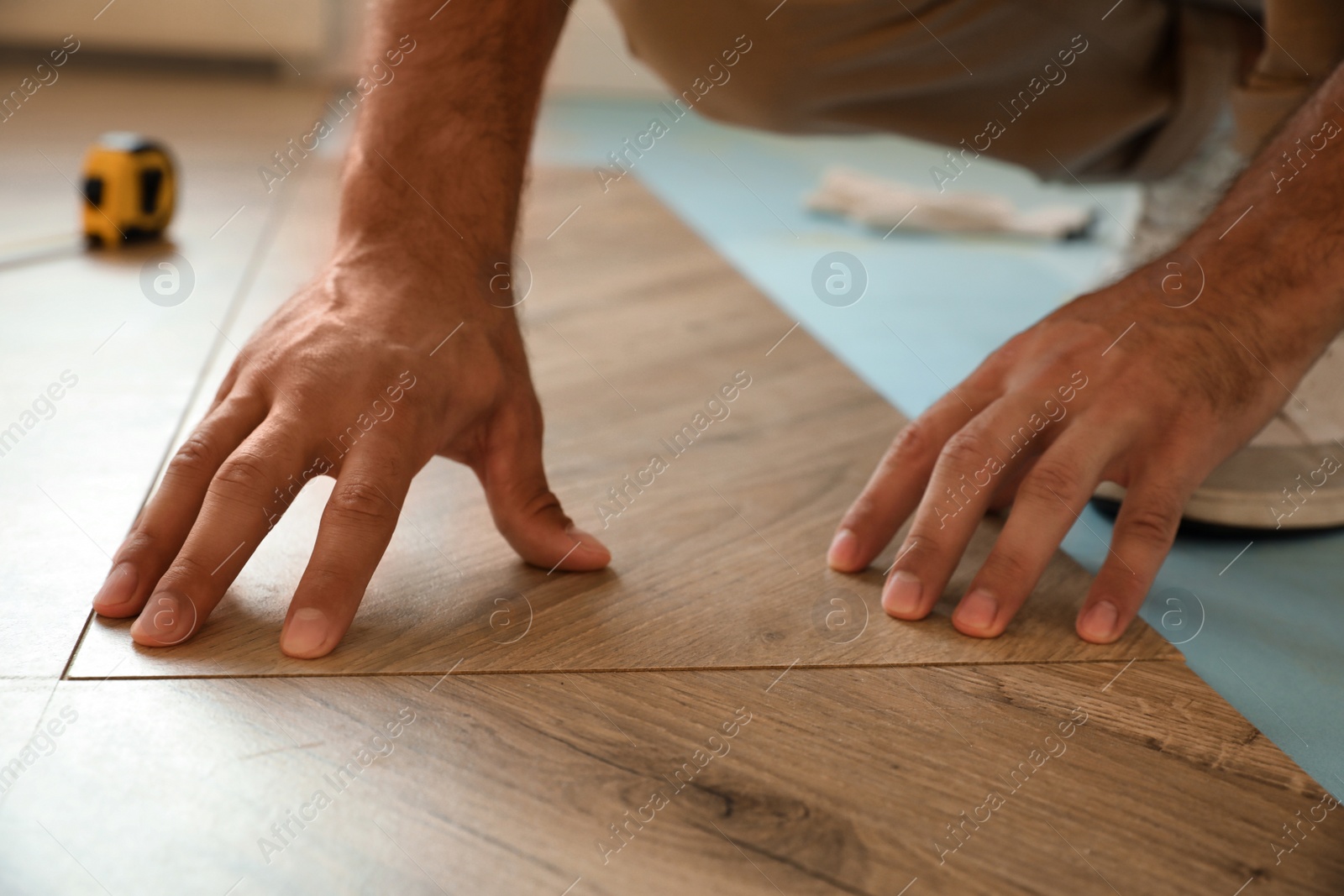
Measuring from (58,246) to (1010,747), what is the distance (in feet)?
4.95

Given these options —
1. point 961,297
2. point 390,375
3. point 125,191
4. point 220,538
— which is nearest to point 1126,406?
point 390,375

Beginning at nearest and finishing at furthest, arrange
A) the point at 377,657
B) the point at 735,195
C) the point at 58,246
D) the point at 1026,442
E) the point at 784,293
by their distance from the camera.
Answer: the point at 377,657 < the point at 1026,442 < the point at 58,246 < the point at 784,293 < the point at 735,195

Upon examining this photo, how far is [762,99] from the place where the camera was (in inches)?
52.2

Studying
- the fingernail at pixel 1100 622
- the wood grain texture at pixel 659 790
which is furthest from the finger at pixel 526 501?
the fingernail at pixel 1100 622

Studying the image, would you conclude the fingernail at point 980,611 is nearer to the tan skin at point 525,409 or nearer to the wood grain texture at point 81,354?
the tan skin at point 525,409

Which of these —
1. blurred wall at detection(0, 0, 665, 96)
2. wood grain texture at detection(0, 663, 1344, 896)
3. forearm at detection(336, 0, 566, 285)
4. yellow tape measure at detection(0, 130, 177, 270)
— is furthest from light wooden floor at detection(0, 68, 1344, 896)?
blurred wall at detection(0, 0, 665, 96)

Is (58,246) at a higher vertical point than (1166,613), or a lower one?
higher

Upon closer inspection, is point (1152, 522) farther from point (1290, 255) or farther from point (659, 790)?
point (659, 790)

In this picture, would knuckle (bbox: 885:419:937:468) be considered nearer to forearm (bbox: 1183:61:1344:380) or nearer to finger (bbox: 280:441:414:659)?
forearm (bbox: 1183:61:1344:380)

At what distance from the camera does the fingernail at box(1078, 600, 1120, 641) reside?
76 centimetres

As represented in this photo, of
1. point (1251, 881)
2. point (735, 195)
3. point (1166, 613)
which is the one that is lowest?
point (735, 195)

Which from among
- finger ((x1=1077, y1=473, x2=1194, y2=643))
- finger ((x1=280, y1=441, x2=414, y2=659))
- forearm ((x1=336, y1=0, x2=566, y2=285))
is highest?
forearm ((x1=336, y1=0, x2=566, y2=285))

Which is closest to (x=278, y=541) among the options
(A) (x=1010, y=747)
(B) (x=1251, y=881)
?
(A) (x=1010, y=747)

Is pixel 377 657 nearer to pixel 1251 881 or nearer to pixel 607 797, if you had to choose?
pixel 607 797
